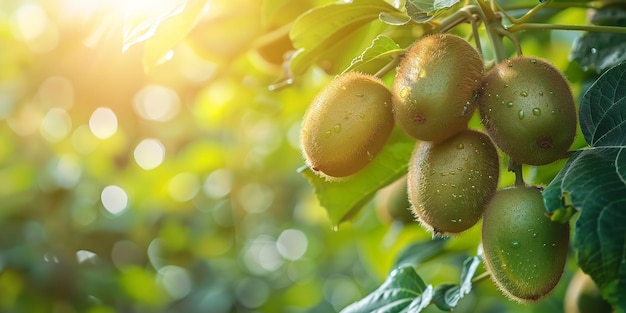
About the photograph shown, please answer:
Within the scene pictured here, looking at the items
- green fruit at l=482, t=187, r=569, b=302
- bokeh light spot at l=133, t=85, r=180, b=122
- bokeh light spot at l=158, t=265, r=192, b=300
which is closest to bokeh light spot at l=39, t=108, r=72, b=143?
bokeh light spot at l=133, t=85, r=180, b=122

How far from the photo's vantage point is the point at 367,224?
8.68 ft

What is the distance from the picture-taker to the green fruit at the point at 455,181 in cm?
112

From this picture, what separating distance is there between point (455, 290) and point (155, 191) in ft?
9.13

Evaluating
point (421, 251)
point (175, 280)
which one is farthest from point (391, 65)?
point (175, 280)

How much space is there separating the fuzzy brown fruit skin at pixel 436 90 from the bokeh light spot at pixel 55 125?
9.01 ft

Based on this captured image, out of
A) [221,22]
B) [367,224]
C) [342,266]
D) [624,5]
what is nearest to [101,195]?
[342,266]

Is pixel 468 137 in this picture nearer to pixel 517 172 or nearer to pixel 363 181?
pixel 517 172

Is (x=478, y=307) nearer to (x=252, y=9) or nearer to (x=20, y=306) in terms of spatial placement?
(x=252, y=9)

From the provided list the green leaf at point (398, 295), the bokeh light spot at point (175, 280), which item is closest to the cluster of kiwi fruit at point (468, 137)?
the green leaf at point (398, 295)

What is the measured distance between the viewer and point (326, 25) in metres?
1.48

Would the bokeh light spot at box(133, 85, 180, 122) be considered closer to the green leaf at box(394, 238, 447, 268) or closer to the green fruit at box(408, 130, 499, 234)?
the green leaf at box(394, 238, 447, 268)

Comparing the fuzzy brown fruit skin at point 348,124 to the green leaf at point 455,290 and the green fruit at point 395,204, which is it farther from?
the green fruit at point 395,204

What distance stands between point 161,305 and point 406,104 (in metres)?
3.43

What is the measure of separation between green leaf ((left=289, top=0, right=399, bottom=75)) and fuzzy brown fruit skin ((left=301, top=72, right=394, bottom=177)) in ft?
0.75
